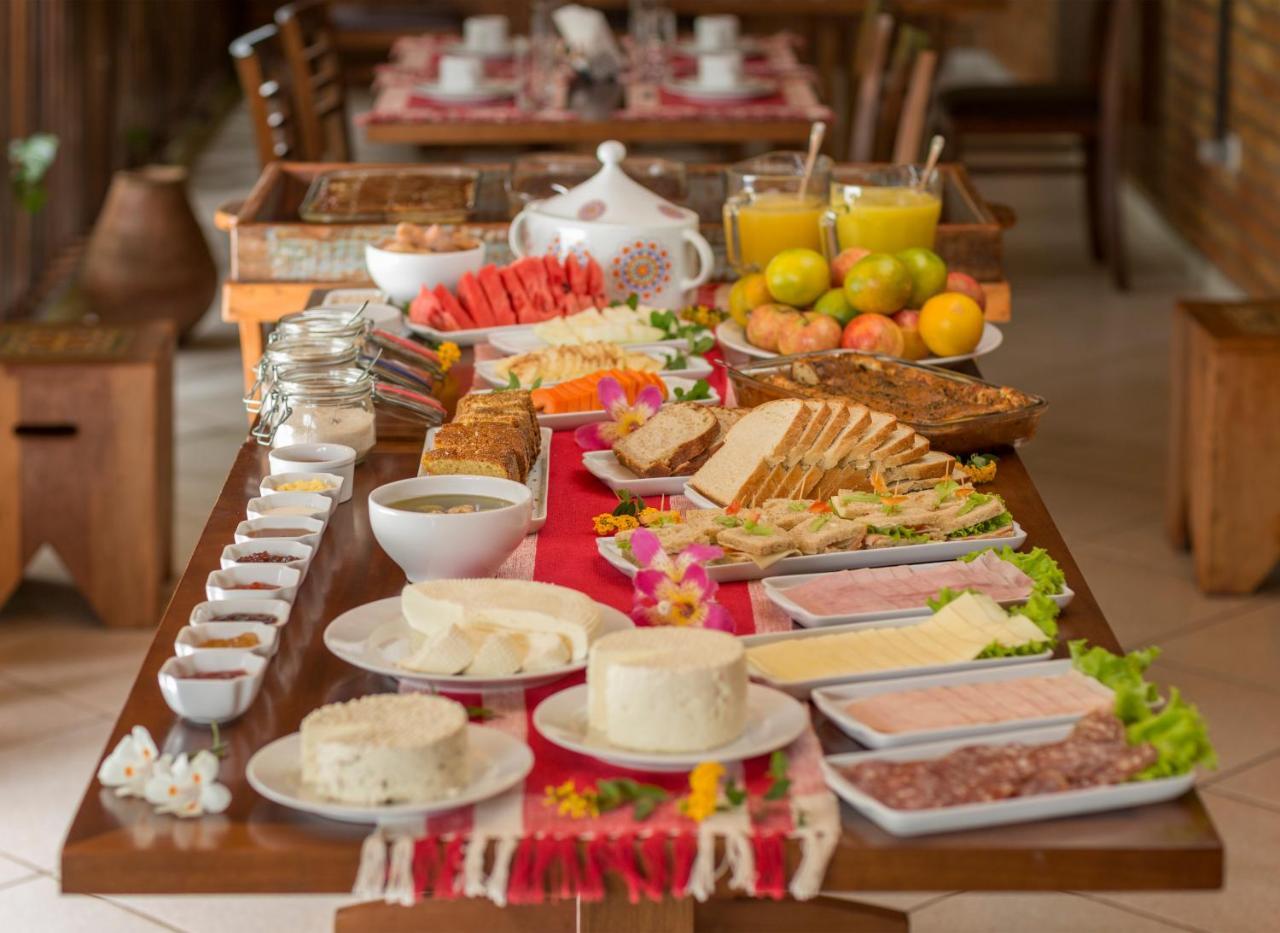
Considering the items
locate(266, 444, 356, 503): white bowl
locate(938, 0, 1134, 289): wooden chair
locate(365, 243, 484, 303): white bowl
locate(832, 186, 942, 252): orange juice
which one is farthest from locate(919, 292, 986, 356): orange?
locate(938, 0, 1134, 289): wooden chair

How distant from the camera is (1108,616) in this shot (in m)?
3.35

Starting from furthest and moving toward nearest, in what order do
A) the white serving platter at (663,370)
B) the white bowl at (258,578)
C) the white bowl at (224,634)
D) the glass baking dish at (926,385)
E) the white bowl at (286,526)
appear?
1. the white serving platter at (663,370)
2. the glass baking dish at (926,385)
3. the white bowl at (286,526)
4. the white bowl at (258,578)
5. the white bowl at (224,634)

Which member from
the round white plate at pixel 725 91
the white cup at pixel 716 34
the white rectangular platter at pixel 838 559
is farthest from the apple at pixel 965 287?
the white cup at pixel 716 34

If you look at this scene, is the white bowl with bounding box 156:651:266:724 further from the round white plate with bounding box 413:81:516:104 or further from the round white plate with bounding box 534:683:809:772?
the round white plate with bounding box 413:81:516:104

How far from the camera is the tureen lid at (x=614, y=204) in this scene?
244 centimetres

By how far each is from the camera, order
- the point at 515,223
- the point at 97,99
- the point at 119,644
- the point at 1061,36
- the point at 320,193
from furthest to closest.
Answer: the point at 1061,36 < the point at 97,99 < the point at 119,644 < the point at 320,193 < the point at 515,223

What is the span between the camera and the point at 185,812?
1120 millimetres

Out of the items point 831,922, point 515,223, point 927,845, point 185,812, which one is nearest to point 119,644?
point 515,223

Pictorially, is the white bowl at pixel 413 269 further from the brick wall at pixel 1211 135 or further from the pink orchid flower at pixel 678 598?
the brick wall at pixel 1211 135

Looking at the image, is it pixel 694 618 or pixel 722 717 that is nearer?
pixel 722 717

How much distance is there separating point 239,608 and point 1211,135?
551 cm

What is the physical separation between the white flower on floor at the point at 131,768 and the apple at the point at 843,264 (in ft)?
4.39

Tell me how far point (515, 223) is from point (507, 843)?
1.55 m

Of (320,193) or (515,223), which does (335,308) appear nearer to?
(515,223)
